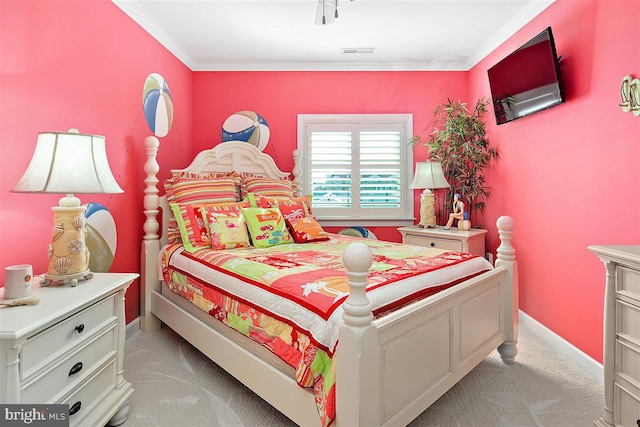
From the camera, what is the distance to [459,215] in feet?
11.7

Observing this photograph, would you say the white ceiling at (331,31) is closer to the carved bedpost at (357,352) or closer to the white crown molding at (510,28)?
the white crown molding at (510,28)

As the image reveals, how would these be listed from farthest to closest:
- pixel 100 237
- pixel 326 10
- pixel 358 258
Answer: pixel 100 237, pixel 326 10, pixel 358 258

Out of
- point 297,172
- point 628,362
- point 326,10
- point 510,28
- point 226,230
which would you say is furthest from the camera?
point 297,172

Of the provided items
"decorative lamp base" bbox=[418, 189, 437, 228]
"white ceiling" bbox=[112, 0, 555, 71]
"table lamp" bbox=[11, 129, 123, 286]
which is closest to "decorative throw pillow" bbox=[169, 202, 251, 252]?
"table lamp" bbox=[11, 129, 123, 286]

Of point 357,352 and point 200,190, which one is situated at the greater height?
point 200,190

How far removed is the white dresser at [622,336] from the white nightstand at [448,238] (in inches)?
69.3

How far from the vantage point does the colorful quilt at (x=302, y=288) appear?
4.65ft

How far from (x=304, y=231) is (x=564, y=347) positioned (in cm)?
212

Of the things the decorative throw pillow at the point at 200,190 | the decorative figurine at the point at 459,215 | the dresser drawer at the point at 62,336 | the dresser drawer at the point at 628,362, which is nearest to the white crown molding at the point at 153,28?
the decorative throw pillow at the point at 200,190

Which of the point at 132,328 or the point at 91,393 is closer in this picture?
the point at 91,393

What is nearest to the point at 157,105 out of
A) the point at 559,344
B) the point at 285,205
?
the point at 285,205

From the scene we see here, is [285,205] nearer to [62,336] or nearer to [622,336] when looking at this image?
[62,336]

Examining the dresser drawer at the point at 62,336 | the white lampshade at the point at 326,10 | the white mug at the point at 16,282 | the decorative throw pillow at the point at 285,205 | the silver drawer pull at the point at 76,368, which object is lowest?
the silver drawer pull at the point at 76,368

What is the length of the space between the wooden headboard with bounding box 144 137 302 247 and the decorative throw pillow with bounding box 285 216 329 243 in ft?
3.01
